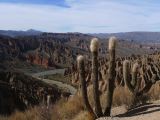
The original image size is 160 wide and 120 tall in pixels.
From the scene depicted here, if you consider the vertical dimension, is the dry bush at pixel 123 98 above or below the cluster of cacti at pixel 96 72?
below

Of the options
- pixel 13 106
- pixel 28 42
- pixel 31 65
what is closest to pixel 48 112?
pixel 13 106

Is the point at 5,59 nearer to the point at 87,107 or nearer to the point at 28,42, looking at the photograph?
the point at 28,42

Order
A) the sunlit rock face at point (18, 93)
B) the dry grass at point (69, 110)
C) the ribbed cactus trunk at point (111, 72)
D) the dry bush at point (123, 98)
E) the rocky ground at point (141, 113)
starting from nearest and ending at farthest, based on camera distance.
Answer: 1. the rocky ground at point (141, 113)
2. the ribbed cactus trunk at point (111, 72)
3. the dry grass at point (69, 110)
4. the dry bush at point (123, 98)
5. the sunlit rock face at point (18, 93)

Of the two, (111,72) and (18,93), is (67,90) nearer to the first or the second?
(18,93)

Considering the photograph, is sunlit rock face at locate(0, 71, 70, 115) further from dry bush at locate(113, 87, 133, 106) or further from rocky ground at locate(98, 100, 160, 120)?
rocky ground at locate(98, 100, 160, 120)

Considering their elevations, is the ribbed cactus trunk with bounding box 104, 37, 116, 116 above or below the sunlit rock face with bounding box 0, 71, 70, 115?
above

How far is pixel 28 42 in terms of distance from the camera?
136250mm

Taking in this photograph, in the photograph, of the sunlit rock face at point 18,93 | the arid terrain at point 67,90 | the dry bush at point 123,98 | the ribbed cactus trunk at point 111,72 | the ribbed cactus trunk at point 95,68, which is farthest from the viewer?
the sunlit rock face at point 18,93

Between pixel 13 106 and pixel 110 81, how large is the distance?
2160 centimetres

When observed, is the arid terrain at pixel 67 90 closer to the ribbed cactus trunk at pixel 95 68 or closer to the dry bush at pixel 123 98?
the dry bush at pixel 123 98

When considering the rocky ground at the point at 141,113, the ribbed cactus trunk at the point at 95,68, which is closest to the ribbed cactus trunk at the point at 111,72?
the ribbed cactus trunk at the point at 95,68

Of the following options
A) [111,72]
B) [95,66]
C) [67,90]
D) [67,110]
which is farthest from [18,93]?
[95,66]

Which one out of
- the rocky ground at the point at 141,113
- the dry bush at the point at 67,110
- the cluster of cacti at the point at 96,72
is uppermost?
the cluster of cacti at the point at 96,72

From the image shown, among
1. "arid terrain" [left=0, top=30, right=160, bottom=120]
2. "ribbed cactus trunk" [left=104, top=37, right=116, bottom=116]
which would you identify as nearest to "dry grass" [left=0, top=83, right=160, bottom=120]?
"arid terrain" [left=0, top=30, right=160, bottom=120]
